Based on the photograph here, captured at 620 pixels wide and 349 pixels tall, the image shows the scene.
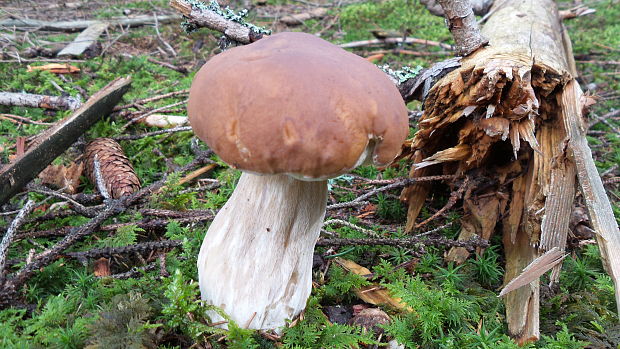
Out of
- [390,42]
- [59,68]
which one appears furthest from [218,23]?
[390,42]

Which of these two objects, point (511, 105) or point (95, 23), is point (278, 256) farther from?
point (95, 23)

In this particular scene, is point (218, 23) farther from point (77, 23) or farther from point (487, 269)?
point (77, 23)

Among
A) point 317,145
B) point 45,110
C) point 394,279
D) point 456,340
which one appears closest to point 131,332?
point 317,145

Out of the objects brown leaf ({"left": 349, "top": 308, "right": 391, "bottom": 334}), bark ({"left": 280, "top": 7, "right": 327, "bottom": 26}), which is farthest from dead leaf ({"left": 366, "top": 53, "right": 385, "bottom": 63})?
brown leaf ({"left": 349, "top": 308, "right": 391, "bottom": 334})

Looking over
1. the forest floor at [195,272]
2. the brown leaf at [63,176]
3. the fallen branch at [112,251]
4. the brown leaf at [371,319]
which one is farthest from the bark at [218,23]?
the brown leaf at [371,319]

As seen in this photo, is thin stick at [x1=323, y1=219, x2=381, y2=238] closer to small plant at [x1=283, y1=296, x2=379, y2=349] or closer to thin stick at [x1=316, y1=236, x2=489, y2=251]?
thin stick at [x1=316, y1=236, x2=489, y2=251]

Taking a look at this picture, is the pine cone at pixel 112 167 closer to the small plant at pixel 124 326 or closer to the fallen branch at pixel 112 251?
the fallen branch at pixel 112 251
